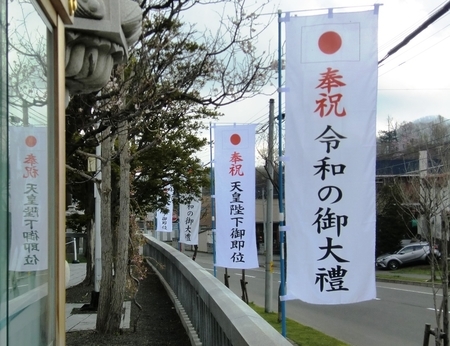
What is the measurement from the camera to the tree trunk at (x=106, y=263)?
8922 millimetres

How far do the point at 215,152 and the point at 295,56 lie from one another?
7181 mm

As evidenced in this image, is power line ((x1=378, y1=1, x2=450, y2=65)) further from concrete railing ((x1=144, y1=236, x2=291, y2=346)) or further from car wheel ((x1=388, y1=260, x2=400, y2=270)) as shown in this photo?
car wheel ((x1=388, y1=260, x2=400, y2=270))

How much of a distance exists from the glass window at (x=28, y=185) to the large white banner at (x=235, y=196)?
11066mm

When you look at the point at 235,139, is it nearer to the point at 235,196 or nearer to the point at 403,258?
the point at 235,196

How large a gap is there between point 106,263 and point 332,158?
483 cm

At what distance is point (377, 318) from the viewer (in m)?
15.8

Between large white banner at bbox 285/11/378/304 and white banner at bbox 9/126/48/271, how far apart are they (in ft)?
14.5

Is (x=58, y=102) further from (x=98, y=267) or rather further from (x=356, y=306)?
(x=356, y=306)

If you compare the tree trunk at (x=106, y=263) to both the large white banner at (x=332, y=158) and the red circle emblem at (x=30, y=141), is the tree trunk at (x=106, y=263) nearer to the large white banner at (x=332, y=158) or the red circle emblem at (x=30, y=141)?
the large white banner at (x=332, y=158)

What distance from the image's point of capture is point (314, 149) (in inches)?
245

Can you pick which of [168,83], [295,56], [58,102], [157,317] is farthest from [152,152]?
[58,102]

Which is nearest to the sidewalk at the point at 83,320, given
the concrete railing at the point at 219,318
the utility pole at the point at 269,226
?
the concrete railing at the point at 219,318

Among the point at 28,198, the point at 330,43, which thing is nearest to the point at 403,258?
the point at 330,43

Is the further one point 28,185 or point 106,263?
point 106,263
